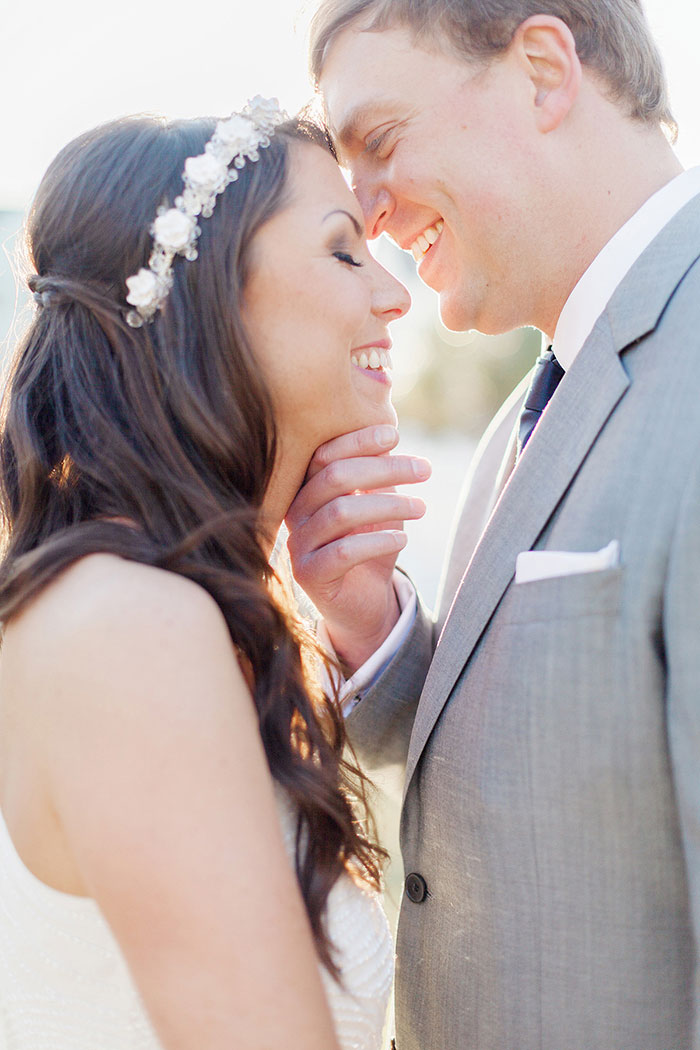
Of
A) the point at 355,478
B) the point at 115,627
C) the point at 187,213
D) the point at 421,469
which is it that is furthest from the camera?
the point at 421,469

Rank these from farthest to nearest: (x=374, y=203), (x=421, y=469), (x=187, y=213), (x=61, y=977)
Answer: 1. (x=374, y=203)
2. (x=421, y=469)
3. (x=187, y=213)
4. (x=61, y=977)

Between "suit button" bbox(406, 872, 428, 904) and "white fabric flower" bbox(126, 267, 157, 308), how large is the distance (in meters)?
1.35

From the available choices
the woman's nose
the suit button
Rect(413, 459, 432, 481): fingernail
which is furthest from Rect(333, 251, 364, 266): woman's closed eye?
the suit button

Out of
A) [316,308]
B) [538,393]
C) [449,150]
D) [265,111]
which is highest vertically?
[265,111]

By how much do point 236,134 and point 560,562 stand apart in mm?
1193

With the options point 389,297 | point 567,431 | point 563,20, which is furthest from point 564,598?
point 563,20

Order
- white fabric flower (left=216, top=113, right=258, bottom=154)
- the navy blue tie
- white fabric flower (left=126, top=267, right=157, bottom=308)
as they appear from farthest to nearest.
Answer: the navy blue tie → white fabric flower (left=216, top=113, right=258, bottom=154) → white fabric flower (left=126, top=267, right=157, bottom=308)

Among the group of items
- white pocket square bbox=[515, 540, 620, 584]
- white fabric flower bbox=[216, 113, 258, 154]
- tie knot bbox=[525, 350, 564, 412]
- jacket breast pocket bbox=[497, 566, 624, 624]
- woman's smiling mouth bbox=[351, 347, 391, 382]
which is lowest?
jacket breast pocket bbox=[497, 566, 624, 624]

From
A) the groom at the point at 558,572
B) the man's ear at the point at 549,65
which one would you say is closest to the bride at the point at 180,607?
the groom at the point at 558,572

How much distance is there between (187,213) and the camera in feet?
6.22

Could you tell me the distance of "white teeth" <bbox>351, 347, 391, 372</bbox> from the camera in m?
2.29

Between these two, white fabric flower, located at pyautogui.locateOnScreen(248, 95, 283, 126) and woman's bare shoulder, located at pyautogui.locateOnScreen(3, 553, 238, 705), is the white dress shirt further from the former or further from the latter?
woman's bare shoulder, located at pyautogui.locateOnScreen(3, 553, 238, 705)

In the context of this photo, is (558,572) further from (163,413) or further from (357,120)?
(357,120)

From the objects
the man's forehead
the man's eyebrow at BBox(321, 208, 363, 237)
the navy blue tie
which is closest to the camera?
the man's eyebrow at BBox(321, 208, 363, 237)
